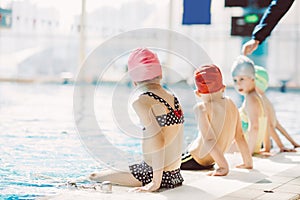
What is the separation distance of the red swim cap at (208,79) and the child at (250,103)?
2.22 ft

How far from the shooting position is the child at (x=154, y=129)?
3.81 metres

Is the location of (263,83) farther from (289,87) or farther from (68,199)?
(289,87)

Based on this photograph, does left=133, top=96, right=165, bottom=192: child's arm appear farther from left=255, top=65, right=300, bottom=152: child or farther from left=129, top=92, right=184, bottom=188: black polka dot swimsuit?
left=255, top=65, right=300, bottom=152: child

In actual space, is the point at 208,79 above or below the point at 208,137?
above

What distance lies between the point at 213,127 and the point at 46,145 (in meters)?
2.17

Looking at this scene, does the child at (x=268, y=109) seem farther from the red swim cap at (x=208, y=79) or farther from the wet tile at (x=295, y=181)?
the wet tile at (x=295, y=181)

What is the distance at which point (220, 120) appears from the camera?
4.57 metres

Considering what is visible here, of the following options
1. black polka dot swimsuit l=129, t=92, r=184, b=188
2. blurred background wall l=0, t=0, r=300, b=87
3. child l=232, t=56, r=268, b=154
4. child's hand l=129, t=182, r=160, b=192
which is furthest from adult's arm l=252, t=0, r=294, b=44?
blurred background wall l=0, t=0, r=300, b=87

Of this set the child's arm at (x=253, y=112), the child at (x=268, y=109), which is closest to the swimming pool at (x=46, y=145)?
the child's arm at (x=253, y=112)

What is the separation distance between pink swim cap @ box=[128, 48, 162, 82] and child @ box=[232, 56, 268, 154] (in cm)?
138

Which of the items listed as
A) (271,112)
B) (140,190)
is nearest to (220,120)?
(140,190)

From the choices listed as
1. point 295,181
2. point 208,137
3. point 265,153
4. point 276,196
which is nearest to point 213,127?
point 208,137

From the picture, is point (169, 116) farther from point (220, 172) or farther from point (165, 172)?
point (220, 172)

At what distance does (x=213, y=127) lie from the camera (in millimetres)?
4555
